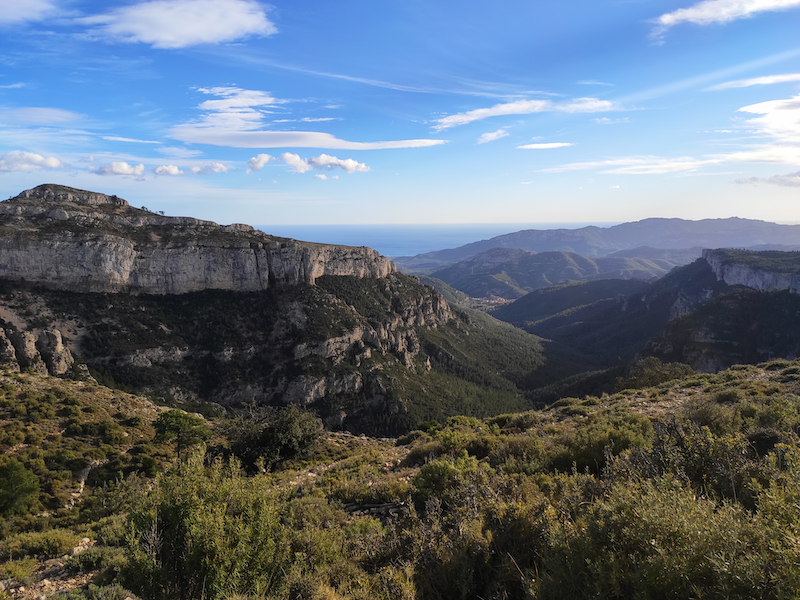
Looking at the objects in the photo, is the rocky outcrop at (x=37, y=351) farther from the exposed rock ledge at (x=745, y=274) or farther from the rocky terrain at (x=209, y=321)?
the exposed rock ledge at (x=745, y=274)

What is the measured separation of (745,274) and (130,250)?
192 m

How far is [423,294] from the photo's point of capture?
390 feet

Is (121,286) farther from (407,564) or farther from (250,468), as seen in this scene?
(407,564)

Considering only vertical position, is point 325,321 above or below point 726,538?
below

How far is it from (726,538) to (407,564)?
14.2 feet

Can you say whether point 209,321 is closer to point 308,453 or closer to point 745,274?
point 308,453

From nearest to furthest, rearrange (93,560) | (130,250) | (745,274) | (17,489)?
(93,560)
(17,489)
(130,250)
(745,274)

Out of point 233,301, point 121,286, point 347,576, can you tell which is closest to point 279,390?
point 233,301

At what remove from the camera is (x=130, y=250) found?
69812 mm

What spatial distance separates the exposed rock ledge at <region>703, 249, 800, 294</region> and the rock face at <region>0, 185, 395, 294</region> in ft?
439

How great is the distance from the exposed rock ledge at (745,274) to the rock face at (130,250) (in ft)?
439

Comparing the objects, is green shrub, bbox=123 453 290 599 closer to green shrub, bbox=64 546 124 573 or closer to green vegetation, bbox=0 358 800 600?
green vegetation, bbox=0 358 800 600

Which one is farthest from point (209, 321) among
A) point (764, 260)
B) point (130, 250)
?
point (764, 260)

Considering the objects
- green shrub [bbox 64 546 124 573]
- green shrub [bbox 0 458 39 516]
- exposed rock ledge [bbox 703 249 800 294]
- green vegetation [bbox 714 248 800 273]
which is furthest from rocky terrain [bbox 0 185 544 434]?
green vegetation [bbox 714 248 800 273]
